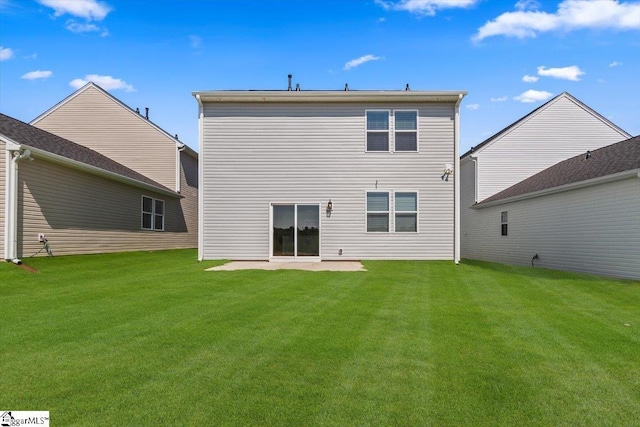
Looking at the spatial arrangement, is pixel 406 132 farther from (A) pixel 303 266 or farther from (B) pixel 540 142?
(B) pixel 540 142

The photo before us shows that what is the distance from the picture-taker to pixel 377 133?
1452 cm

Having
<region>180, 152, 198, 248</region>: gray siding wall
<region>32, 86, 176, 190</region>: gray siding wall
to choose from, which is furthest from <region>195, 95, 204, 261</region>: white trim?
<region>180, 152, 198, 248</region>: gray siding wall

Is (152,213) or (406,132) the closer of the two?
(406,132)

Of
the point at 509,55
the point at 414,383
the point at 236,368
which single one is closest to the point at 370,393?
the point at 414,383

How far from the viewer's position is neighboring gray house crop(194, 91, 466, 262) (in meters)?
14.3

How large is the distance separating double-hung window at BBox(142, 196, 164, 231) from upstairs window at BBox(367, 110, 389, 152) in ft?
34.7

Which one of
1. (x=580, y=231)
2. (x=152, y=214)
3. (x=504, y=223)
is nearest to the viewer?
(x=580, y=231)

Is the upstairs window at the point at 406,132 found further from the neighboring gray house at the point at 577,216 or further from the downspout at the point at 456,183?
the neighboring gray house at the point at 577,216

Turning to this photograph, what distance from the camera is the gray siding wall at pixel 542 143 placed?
63.8 ft

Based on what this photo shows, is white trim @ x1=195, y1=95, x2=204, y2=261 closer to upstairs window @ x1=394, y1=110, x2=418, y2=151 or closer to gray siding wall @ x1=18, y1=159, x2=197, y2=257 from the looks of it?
gray siding wall @ x1=18, y1=159, x2=197, y2=257

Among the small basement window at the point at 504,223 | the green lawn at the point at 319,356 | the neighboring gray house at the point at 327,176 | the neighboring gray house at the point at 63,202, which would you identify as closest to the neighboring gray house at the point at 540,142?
the small basement window at the point at 504,223

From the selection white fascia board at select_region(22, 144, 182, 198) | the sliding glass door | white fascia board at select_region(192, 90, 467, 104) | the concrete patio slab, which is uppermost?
white fascia board at select_region(192, 90, 467, 104)

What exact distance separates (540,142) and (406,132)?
9285 mm

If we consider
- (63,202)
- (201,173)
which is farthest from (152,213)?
(63,202)
